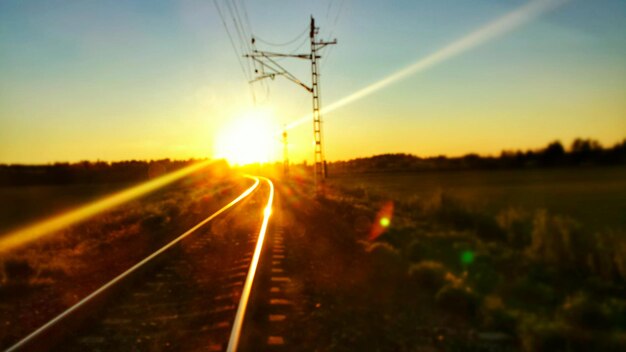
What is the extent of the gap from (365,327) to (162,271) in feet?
16.6

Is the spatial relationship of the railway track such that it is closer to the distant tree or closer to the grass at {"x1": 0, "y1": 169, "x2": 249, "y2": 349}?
the grass at {"x1": 0, "y1": 169, "x2": 249, "y2": 349}

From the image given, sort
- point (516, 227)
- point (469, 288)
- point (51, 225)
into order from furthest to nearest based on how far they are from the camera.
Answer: point (51, 225)
point (516, 227)
point (469, 288)

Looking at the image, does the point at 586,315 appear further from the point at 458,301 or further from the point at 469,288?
the point at 469,288

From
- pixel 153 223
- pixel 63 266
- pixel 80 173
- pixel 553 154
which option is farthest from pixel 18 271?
pixel 553 154

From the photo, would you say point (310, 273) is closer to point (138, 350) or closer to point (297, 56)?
point (138, 350)

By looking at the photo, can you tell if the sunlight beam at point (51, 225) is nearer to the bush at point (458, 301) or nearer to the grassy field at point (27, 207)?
the grassy field at point (27, 207)

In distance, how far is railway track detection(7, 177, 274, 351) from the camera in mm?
5516

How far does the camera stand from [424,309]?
23.0 ft

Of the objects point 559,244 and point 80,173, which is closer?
point 559,244

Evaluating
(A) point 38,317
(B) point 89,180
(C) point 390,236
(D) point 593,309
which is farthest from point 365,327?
(B) point 89,180

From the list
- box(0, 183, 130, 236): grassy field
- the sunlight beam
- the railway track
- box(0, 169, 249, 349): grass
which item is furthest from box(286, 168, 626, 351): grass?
box(0, 183, 130, 236): grassy field

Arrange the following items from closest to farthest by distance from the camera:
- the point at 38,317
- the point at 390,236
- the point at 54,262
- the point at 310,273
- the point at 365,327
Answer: the point at 365,327
the point at 38,317
the point at 310,273
the point at 54,262
the point at 390,236

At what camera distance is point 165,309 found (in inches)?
273

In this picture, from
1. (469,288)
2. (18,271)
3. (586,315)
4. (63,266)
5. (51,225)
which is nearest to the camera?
(586,315)
